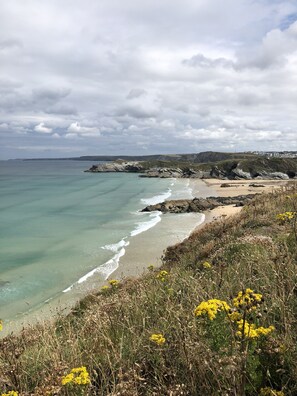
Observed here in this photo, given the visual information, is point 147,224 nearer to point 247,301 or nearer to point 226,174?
point 247,301

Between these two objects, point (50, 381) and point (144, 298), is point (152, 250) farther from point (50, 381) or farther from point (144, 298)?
point (50, 381)

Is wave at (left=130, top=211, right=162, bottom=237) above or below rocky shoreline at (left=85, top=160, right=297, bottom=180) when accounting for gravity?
below

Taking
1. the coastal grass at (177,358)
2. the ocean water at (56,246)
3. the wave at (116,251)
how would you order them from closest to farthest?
the coastal grass at (177,358) < the ocean water at (56,246) < the wave at (116,251)

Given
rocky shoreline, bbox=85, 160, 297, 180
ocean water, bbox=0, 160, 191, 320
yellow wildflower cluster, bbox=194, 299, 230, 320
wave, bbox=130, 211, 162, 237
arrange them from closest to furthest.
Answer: yellow wildflower cluster, bbox=194, 299, 230, 320 → ocean water, bbox=0, 160, 191, 320 → wave, bbox=130, 211, 162, 237 → rocky shoreline, bbox=85, 160, 297, 180

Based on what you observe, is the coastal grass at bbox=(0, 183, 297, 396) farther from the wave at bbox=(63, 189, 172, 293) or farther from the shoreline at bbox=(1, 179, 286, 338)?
the wave at bbox=(63, 189, 172, 293)

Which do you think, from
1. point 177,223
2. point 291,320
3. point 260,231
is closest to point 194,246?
point 260,231

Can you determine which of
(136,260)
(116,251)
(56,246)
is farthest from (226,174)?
(136,260)

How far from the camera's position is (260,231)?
10.4 m

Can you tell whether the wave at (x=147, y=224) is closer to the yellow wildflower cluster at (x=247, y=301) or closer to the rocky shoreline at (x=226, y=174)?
the yellow wildflower cluster at (x=247, y=301)

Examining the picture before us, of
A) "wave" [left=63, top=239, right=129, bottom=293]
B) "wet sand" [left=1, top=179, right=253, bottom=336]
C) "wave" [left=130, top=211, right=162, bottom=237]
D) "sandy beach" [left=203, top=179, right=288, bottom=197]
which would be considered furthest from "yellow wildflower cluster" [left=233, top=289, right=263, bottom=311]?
"sandy beach" [left=203, top=179, right=288, bottom=197]

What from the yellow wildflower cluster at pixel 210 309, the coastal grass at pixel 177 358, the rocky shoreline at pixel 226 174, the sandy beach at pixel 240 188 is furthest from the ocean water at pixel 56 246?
the rocky shoreline at pixel 226 174

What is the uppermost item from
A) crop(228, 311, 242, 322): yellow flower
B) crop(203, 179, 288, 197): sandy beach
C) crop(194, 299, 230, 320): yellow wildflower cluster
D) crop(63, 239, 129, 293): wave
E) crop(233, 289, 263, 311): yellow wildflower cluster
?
crop(233, 289, 263, 311): yellow wildflower cluster

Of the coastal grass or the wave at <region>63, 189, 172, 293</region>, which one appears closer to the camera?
the coastal grass

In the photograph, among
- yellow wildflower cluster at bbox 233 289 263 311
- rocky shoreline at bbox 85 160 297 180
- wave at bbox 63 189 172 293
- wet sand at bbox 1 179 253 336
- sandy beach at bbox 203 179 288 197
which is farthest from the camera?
rocky shoreline at bbox 85 160 297 180
